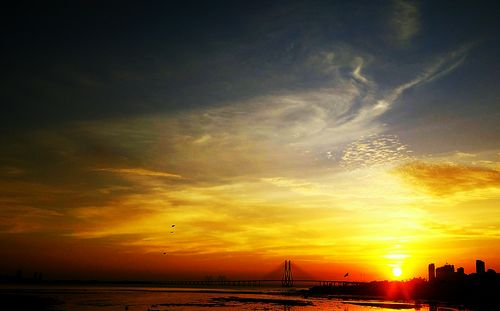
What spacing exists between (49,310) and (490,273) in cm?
11974

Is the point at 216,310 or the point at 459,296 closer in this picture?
the point at 216,310

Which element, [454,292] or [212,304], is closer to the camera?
[212,304]

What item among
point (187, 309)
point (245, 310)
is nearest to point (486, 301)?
point (245, 310)

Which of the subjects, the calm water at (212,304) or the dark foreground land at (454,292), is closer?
the calm water at (212,304)

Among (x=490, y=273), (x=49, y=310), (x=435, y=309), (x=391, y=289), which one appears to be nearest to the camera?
(x=49, y=310)

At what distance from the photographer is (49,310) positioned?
2447 inches

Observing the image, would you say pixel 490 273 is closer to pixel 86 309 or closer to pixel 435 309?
pixel 435 309

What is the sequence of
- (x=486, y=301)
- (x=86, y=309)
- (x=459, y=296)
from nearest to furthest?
(x=86, y=309) < (x=486, y=301) < (x=459, y=296)

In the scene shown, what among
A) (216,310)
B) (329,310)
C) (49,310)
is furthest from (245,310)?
(49,310)

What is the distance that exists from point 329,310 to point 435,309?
19.8 m

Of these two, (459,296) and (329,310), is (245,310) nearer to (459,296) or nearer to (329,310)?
(329,310)

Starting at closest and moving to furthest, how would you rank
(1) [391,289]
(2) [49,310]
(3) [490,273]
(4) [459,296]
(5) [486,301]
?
(2) [49,310]
(5) [486,301]
(4) [459,296]
(3) [490,273]
(1) [391,289]

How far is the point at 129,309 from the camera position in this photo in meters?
67.8

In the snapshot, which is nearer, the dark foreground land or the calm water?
the calm water
